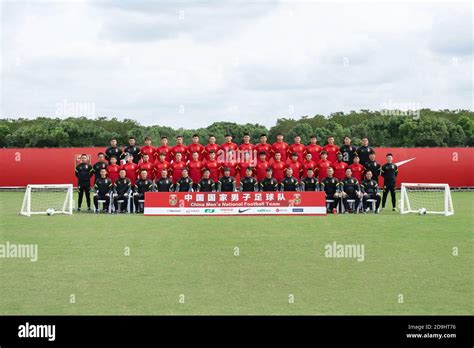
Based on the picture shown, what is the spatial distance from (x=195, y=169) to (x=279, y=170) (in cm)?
267

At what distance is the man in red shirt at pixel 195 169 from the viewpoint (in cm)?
2008

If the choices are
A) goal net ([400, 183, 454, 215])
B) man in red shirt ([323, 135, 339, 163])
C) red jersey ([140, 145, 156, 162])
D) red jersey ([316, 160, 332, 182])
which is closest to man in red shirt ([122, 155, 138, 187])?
red jersey ([140, 145, 156, 162])

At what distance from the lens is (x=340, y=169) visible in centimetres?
1989

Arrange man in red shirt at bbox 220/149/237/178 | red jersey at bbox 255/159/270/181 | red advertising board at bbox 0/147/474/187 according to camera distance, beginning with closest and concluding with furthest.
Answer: red jersey at bbox 255/159/270/181 < man in red shirt at bbox 220/149/237/178 < red advertising board at bbox 0/147/474/187

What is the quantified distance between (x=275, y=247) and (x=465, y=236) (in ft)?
14.6

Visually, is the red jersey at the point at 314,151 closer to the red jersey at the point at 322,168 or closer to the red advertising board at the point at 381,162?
the red jersey at the point at 322,168

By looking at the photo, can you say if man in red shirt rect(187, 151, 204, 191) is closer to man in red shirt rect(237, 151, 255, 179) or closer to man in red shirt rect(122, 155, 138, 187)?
man in red shirt rect(237, 151, 255, 179)

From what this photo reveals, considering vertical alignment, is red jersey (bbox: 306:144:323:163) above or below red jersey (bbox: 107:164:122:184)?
above

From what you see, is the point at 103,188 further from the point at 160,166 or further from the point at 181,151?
the point at 181,151

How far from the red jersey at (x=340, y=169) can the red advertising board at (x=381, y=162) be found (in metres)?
11.1
